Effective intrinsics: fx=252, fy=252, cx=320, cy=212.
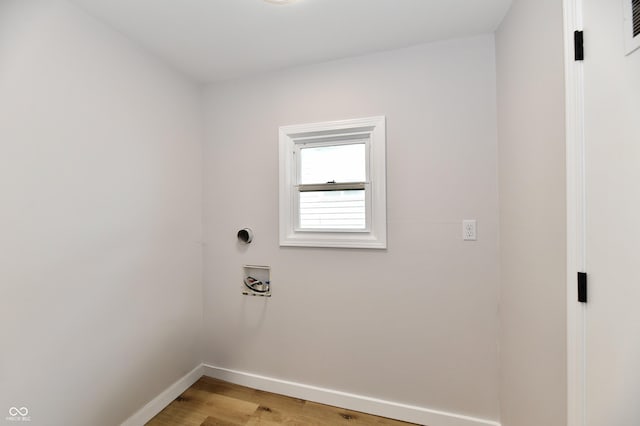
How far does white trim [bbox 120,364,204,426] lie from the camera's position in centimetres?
163

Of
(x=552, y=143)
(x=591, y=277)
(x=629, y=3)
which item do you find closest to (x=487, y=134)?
(x=552, y=143)

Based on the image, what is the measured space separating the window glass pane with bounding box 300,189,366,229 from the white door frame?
1.13 m

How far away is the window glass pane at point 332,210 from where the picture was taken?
6.20 ft

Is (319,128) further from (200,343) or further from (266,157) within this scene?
(200,343)

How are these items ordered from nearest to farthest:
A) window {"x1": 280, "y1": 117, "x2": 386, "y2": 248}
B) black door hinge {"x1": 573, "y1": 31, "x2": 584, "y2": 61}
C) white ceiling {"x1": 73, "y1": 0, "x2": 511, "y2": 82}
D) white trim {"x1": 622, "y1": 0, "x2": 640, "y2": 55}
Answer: white trim {"x1": 622, "y1": 0, "x2": 640, "y2": 55} < black door hinge {"x1": 573, "y1": 31, "x2": 584, "y2": 61} < white ceiling {"x1": 73, "y1": 0, "x2": 511, "y2": 82} < window {"x1": 280, "y1": 117, "x2": 386, "y2": 248}

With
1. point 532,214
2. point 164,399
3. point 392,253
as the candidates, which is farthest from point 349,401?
point 532,214

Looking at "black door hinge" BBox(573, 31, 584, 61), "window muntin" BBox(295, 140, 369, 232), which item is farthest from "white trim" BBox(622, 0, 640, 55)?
"window muntin" BBox(295, 140, 369, 232)

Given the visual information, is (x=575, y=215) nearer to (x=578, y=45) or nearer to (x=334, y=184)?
(x=578, y=45)

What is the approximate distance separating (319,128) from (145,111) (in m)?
1.22

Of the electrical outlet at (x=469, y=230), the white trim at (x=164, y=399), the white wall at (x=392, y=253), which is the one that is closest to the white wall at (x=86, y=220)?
the white trim at (x=164, y=399)

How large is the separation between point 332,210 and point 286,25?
48.6 inches

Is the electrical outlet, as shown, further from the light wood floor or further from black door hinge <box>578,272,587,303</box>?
the light wood floor

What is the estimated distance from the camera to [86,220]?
4.62 ft

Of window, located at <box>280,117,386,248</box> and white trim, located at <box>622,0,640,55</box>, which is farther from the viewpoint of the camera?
window, located at <box>280,117,386,248</box>
